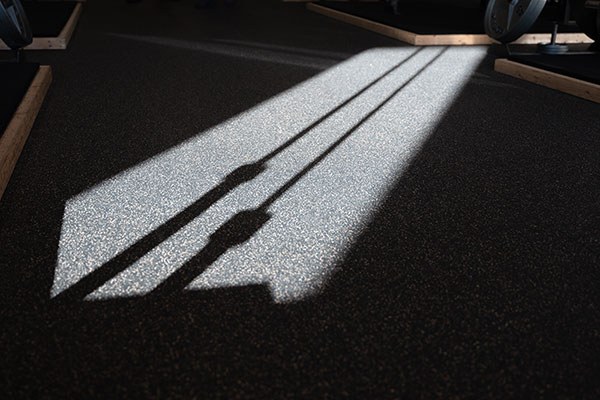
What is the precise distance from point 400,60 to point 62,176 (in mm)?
2447

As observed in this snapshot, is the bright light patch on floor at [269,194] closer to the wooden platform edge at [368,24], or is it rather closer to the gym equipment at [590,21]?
the gym equipment at [590,21]

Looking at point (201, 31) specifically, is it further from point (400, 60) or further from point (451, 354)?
point (451, 354)

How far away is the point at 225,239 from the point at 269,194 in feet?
1.02

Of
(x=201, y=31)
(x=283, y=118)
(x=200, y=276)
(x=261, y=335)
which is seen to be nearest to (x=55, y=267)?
(x=200, y=276)

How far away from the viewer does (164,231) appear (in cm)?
153

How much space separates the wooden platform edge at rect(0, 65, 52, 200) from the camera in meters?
1.83

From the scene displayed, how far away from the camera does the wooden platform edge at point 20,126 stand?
183 centimetres

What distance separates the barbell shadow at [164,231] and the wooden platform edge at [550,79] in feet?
4.50

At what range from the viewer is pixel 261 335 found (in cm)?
112

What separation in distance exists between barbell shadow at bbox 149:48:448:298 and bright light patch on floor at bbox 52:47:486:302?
2 cm

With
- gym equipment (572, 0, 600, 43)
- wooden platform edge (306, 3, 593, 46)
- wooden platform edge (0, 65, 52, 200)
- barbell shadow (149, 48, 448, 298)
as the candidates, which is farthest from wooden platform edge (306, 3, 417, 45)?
barbell shadow (149, 48, 448, 298)

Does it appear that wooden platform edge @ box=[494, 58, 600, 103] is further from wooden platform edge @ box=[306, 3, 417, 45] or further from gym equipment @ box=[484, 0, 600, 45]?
wooden platform edge @ box=[306, 3, 417, 45]

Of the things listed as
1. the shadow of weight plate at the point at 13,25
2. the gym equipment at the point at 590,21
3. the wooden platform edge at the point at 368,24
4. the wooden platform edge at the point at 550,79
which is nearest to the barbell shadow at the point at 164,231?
the wooden platform edge at the point at 550,79

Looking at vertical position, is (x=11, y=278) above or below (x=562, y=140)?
above
